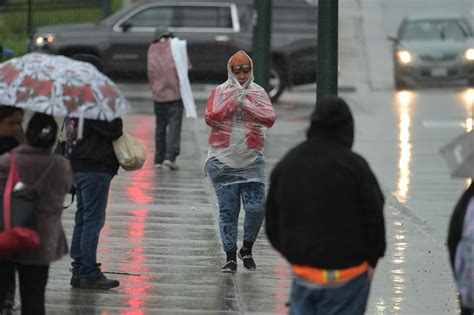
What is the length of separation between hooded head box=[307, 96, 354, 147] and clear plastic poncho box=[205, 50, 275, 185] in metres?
3.61

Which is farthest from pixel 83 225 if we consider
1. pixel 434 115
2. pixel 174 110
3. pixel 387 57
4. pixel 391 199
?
pixel 387 57

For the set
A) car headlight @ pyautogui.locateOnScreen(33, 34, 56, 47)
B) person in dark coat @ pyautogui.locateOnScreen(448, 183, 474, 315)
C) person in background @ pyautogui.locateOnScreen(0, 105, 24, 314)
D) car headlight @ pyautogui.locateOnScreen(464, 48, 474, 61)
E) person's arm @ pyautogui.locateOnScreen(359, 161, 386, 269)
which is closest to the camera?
person's arm @ pyautogui.locateOnScreen(359, 161, 386, 269)

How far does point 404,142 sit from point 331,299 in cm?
1354

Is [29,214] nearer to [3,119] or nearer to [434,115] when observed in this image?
[3,119]

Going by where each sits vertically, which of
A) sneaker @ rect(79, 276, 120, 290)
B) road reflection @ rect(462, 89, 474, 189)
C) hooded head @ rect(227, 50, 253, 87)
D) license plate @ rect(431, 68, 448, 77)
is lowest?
road reflection @ rect(462, 89, 474, 189)

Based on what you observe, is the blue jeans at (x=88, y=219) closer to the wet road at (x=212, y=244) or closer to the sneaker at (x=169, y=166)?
the wet road at (x=212, y=244)

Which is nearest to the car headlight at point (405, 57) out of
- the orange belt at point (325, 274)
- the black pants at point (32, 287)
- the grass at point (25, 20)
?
the grass at point (25, 20)

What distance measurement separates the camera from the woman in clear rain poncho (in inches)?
395

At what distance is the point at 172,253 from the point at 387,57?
2254 centimetres

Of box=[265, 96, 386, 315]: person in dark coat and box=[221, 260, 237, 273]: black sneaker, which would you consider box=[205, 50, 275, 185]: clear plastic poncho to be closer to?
box=[221, 260, 237, 273]: black sneaker

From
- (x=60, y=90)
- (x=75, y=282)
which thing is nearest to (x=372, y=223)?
(x=60, y=90)

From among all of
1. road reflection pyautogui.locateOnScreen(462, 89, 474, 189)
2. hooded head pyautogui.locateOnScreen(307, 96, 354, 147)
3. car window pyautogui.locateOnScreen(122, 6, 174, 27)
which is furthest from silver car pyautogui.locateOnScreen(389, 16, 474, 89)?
hooded head pyautogui.locateOnScreen(307, 96, 354, 147)

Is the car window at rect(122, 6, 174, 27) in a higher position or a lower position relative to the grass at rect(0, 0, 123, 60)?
higher

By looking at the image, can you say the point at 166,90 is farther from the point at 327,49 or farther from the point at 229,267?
the point at 229,267
